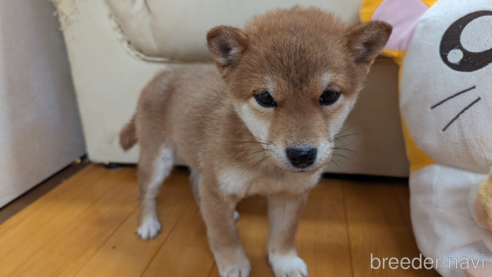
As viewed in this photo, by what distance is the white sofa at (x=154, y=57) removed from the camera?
158cm

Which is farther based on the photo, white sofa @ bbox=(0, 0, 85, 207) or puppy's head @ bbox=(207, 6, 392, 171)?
white sofa @ bbox=(0, 0, 85, 207)

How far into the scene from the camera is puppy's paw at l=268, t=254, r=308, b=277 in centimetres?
123

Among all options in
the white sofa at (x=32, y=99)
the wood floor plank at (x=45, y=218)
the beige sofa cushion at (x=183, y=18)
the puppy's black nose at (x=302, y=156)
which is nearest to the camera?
the puppy's black nose at (x=302, y=156)

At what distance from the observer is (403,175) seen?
71.4 inches

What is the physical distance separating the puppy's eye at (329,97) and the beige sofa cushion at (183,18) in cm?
71

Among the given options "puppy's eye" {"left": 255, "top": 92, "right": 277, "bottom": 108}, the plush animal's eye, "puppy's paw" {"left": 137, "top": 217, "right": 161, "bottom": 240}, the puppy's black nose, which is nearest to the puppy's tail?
"puppy's paw" {"left": 137, "top": 217, "right": 161, "bottom": 240}

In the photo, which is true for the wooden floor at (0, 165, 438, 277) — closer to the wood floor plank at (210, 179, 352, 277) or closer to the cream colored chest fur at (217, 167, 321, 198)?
the wood floor plank at (210, 179, 352, 277)

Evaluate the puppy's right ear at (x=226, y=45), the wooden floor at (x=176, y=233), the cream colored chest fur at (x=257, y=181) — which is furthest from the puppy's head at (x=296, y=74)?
the wooden floor at (x=176, y=233)

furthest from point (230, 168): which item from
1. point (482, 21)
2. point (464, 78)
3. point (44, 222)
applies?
point (44, 222)

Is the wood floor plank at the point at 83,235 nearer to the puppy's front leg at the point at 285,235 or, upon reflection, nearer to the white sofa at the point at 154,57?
the white sofa at the point at 154,57

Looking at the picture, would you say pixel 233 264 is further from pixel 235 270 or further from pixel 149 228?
pixel 149 228

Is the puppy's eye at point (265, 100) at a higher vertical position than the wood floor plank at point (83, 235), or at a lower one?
higher

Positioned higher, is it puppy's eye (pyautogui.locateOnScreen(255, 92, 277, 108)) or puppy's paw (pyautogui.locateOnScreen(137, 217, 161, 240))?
puppy's eye (pyautogui.locateOnScreen(255, 92, 277, 108))

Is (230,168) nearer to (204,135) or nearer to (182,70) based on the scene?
(204,135)
